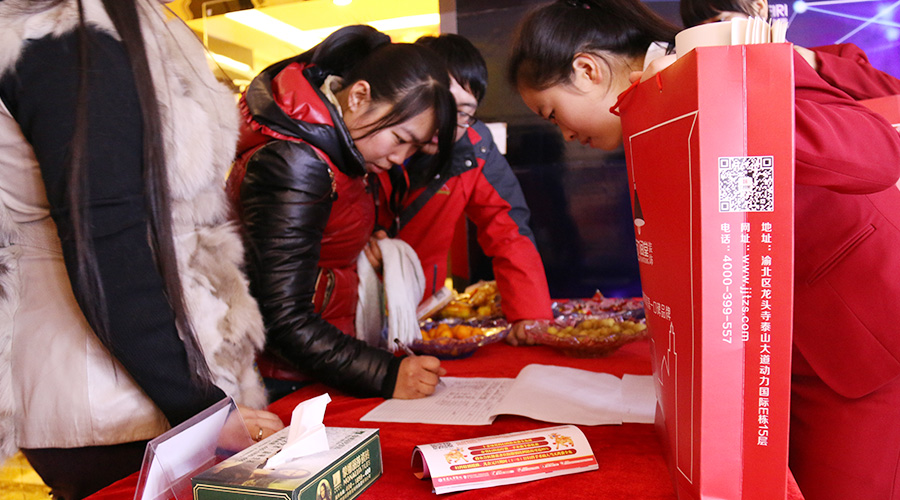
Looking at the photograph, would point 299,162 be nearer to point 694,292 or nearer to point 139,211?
point 139,211

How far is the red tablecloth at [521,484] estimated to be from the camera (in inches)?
27.9

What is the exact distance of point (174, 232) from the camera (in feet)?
2.90

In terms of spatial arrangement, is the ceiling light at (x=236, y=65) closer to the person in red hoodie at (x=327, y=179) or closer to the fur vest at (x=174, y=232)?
the person in red hoodie at (x=327, y=179)

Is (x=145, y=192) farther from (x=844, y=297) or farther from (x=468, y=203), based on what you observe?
(x=468, y=203)

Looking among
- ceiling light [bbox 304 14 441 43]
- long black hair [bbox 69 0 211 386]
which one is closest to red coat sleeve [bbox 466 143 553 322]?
ceiling light [bbox 304 14 441 43]

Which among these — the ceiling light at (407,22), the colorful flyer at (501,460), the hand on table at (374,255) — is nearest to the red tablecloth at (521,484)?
the colorful flyer at (501,460)

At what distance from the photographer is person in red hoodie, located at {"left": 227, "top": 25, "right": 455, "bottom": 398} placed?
118cm

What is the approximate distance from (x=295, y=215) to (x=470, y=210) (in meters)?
1.08

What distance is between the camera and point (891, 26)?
7.22ft

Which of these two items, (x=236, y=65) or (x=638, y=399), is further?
(x=236, y=65)

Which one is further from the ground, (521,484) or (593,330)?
(521,484)

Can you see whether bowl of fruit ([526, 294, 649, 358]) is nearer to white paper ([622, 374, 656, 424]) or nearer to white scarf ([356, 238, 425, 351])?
white paper ([622, 374, 656, 424])

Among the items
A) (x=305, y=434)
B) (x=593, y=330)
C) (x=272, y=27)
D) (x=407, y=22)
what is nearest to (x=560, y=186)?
(x=407, y=22)

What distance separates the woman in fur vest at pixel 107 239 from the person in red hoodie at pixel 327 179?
217 mm
